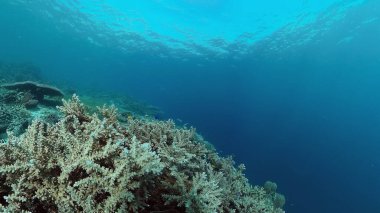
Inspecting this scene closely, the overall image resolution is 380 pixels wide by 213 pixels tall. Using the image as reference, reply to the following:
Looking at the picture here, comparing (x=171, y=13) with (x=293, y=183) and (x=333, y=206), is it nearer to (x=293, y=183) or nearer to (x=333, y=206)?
(x=293, y=183)

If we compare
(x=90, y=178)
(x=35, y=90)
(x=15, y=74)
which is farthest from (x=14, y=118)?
(x=15, y=74)

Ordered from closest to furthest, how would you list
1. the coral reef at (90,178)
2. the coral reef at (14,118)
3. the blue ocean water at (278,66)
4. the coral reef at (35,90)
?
the coral reef at (90,178) < the coral reef at (14,118) < the coral reef at (35,90) < the blue ocean water at (278,66)

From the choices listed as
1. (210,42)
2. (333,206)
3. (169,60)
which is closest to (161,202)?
(210,42)

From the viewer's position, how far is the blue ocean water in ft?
132

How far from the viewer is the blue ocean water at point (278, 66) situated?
40188 millimetres

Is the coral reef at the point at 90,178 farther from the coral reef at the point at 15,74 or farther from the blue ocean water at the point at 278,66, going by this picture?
the blue ocean water at the point at 278,66

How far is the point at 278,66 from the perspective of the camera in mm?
62219

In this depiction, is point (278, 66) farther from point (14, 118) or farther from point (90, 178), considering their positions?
point (90, 178)

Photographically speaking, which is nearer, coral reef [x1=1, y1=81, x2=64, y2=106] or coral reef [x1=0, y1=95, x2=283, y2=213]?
coral reef [x1=0, y1=95, x2=283, y2=213]

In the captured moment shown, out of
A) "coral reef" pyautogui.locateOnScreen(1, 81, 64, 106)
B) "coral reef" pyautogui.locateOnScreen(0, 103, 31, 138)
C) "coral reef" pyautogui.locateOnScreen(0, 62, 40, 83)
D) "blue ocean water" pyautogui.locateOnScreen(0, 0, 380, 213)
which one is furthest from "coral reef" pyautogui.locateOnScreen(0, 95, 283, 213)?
"blue ocean water" pyautogui.locateOnScreen(0, 0, 380, 213)

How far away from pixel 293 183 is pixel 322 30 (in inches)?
1101

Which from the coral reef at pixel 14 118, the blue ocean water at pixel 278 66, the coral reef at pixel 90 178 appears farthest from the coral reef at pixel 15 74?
the coral reef at pixel 90 178

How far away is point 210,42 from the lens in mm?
48344

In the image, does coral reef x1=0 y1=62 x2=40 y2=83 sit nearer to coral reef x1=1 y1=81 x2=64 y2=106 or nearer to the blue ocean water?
coral reef x1=1 y1=81 x2=64 y2=106
